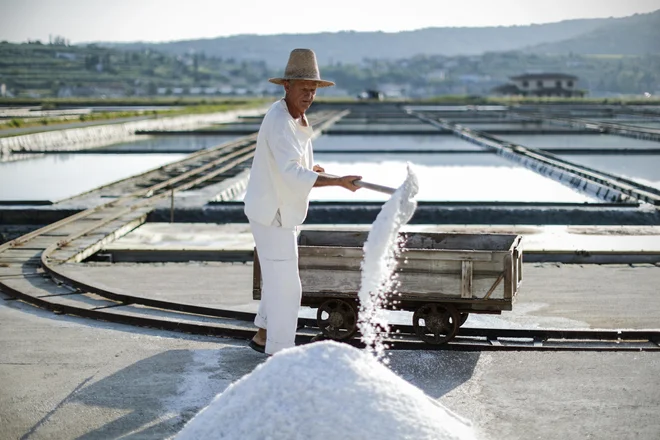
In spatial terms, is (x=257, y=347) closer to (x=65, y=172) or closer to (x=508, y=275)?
(x=508, y=275)

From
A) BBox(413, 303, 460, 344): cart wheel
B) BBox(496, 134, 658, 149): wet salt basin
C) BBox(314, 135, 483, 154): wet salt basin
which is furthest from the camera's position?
BBox(496, 134, 658, 149): wet salt basin

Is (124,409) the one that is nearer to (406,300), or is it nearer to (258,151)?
(258,151)

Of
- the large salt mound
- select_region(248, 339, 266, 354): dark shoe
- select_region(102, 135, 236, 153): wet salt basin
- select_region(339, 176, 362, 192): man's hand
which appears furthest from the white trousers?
select_region(102, 135, 236, 153): wet salt basin

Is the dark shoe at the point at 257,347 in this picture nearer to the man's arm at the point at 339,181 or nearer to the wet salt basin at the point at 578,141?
the man's arm at the point at 339,181

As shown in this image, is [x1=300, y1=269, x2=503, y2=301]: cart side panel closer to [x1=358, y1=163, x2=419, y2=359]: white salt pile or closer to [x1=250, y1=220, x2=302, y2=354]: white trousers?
[x1=250, y1=220, x2=302, y2=354]: white trousers

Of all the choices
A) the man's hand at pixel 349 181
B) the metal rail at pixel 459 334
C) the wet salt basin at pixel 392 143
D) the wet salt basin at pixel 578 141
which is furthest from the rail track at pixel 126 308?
the wet salt basin at pixel 578 141

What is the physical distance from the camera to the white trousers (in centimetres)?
626

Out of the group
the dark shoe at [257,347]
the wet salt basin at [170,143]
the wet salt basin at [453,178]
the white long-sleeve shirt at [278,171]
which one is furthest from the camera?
the wet salt basin at [170,143]

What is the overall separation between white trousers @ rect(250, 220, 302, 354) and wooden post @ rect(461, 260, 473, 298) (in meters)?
1.31

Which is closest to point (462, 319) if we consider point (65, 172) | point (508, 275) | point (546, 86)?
point (508, 275)

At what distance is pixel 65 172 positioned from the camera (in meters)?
A: 25.3

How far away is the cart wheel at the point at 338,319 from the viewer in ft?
23.3

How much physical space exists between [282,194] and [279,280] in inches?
22.7

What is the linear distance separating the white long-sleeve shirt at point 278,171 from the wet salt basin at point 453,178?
36.1 ft
